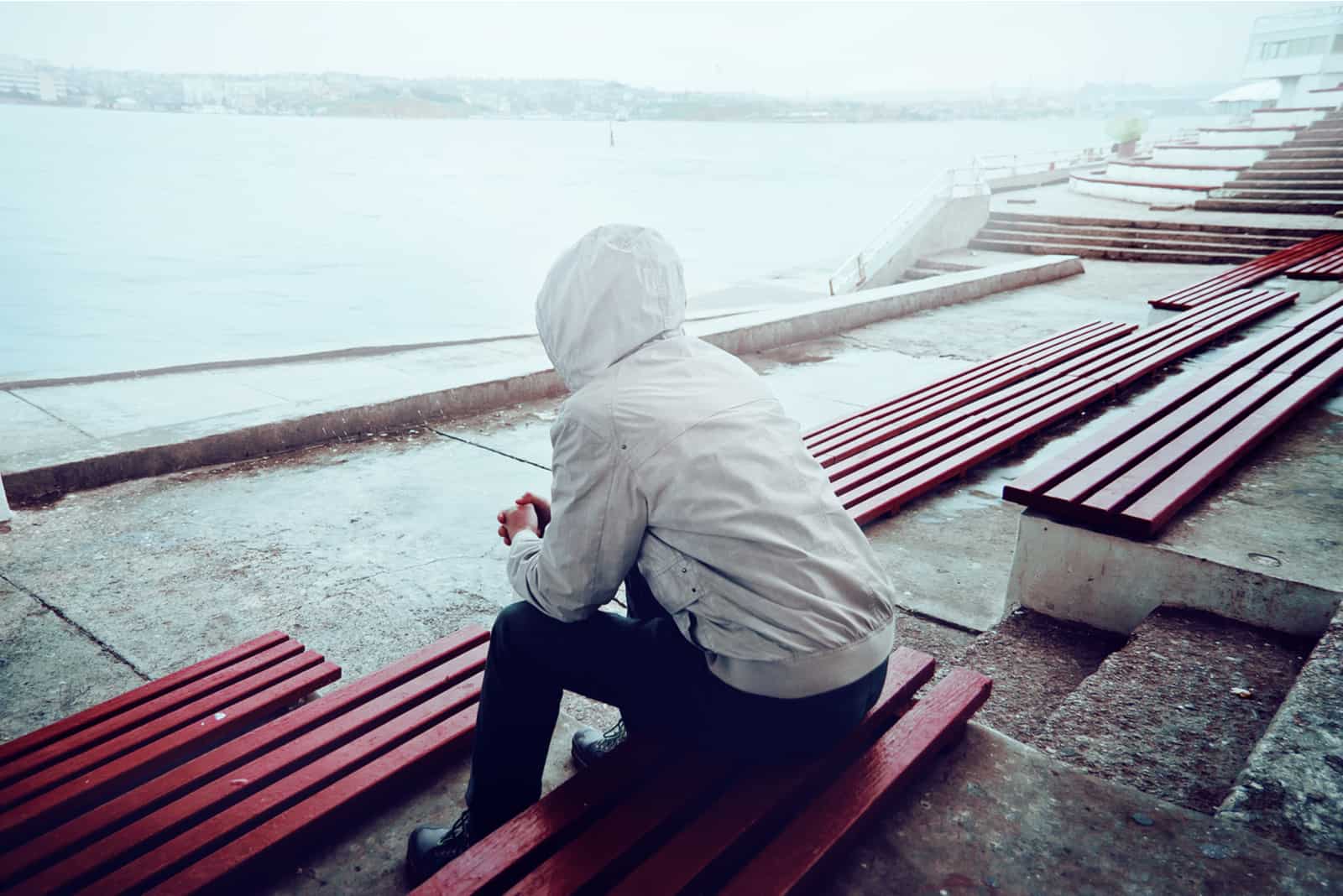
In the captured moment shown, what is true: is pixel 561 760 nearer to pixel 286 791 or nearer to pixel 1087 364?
pixel 286 791

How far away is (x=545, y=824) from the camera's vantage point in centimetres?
190

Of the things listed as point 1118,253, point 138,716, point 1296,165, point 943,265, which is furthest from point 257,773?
point 1296,165

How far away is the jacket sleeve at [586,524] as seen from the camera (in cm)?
177

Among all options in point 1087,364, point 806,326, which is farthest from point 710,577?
point 806,326

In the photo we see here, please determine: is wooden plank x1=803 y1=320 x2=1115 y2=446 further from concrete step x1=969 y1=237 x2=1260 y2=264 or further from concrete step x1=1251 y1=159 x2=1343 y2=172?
concrete step x1=1251 y1=159 x2=1343 y2=172

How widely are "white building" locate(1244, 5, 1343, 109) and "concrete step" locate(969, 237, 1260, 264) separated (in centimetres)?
3430

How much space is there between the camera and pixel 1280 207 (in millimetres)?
16812

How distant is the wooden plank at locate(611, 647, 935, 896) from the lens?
1.74 meters

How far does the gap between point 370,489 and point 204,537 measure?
97cm

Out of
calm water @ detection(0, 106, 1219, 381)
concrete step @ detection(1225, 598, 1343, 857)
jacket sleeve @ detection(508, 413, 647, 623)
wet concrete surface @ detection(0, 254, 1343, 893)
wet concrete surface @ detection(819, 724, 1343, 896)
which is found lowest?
calm water @ detection(0, 106, 1219, 381)

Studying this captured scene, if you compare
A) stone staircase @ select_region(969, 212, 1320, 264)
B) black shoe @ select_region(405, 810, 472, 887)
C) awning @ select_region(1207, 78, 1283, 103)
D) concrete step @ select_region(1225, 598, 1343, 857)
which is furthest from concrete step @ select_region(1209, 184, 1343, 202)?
awning @ select_region(1207, 78, 1283, 103)

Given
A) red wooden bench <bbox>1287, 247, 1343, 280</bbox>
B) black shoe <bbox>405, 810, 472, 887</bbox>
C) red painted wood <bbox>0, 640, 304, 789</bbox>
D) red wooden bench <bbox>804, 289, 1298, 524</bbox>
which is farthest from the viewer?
red wooden bench <bbox>1287, 247, 1343, 280</bbox>

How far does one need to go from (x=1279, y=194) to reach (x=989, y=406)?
49.9 feet

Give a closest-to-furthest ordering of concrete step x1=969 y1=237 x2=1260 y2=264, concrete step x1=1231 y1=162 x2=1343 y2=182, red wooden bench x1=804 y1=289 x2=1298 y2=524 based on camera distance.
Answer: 1. red wooden bench x1=804 y1=289 x2=1298 y2=524
2. concrete step x1=969 y1=237 x2=1260 y2=264
3. concrete step x1=1231 y1=162 x2=1343 y2=182
